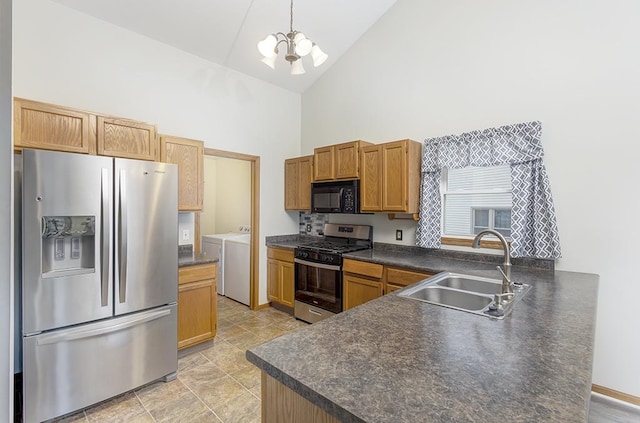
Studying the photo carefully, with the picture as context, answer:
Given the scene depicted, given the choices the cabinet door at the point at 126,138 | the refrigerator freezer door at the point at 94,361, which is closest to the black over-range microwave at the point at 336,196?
the cabinet door at the point at 126,138

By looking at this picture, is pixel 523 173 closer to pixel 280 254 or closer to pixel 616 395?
pixel 616 395

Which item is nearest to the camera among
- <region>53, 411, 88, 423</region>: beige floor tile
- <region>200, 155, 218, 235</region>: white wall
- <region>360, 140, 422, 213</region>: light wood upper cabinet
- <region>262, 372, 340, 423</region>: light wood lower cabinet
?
<region>262, 372, 340, 423</region>: light wood lower cabinet

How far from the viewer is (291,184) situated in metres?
4.25

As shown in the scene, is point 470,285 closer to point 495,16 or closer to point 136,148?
point 495,16

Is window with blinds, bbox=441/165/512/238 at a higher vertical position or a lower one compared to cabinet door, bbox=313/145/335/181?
lower

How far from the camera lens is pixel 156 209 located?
234 cm

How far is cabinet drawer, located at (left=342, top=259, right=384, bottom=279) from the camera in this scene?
2906 millimetres

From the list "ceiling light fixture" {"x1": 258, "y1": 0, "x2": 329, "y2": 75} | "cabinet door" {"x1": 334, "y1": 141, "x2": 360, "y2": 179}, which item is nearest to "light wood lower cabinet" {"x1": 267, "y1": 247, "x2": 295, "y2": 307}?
"cabinet door" {"x1": 334, "y1": 141, "x2": 360, "y2": 179}

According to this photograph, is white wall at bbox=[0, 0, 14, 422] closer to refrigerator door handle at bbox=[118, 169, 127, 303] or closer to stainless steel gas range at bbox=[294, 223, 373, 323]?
refrigerator door handle at bbox=[118, 169, 127, 303]

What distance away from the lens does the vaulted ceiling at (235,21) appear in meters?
2.75

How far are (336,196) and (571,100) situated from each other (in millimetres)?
2268

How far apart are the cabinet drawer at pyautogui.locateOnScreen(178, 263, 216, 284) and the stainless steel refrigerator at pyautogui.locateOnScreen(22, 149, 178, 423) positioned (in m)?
0.25

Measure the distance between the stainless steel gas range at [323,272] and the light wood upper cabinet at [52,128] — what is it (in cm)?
228

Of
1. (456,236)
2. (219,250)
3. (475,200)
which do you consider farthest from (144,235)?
(475,200)
